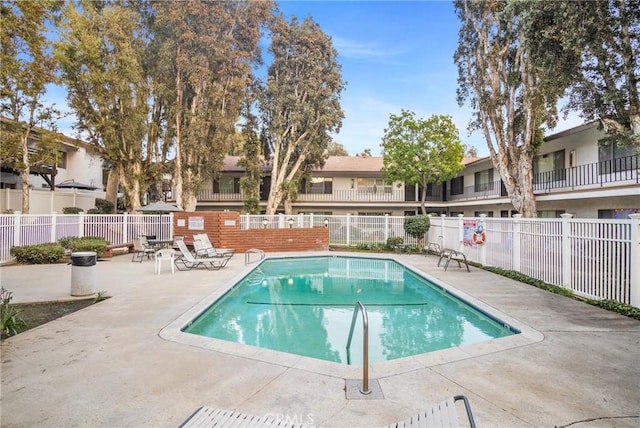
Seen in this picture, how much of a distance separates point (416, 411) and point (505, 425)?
2.45 ft

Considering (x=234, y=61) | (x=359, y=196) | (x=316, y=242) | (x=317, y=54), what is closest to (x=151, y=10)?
(x=234, y=61)

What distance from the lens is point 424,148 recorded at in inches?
931

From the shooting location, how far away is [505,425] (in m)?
2.97

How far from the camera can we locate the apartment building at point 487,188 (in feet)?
49.8

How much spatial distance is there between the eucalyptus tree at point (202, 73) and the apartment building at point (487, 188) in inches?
281

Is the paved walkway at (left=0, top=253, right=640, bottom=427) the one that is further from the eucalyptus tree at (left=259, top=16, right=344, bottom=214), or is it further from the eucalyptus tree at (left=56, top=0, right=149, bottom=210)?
the eucalyptus tree at (left=259, top=16, right=344, bottom=214)

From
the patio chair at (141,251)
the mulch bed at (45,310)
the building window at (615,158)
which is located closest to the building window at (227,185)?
the patio chair at (141,251)

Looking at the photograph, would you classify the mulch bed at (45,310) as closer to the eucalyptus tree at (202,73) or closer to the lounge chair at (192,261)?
the lounge chair at (192,261)

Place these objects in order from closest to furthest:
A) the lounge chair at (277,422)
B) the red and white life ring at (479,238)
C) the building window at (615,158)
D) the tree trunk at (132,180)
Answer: the lounge chair at (277,422)
the red and white life ring at (479,238)
the building window at (615,158)
the tree trunk at (132,180)

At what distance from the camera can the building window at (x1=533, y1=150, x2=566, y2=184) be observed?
61.4 ft

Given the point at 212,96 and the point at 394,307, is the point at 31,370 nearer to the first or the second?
the point at 394,307

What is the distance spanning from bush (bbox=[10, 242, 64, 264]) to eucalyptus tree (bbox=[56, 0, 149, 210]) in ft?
23.5

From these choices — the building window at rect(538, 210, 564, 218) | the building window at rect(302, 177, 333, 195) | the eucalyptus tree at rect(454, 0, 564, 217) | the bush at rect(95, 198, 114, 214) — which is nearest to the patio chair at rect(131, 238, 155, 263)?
the bush at rect(95, 198, 114, 214)

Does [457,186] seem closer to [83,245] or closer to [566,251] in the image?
[566,251]
